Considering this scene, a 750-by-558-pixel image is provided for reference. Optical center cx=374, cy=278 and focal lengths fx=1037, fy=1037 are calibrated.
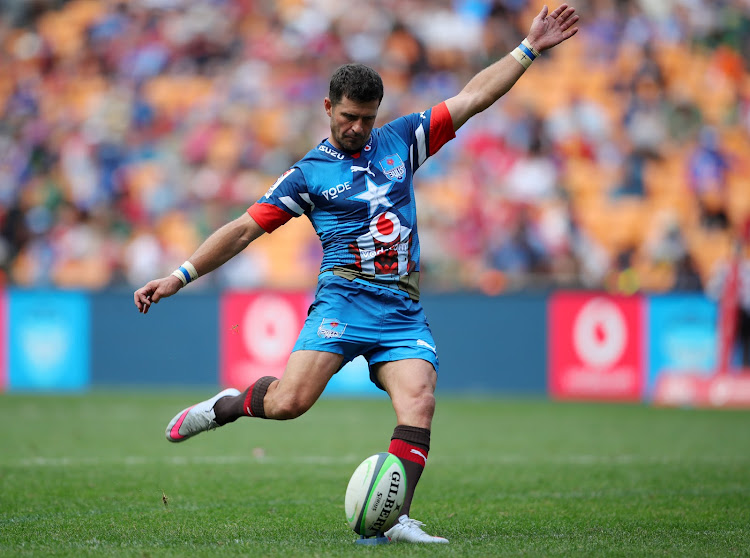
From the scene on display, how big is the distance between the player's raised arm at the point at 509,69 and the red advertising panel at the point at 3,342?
11.9m

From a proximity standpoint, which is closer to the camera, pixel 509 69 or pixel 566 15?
pixel 509 69

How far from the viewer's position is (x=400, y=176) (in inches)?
222

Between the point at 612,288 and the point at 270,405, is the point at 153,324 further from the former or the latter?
the point at 270,405

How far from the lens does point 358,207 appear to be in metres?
5.57

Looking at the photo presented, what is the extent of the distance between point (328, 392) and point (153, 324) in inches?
114

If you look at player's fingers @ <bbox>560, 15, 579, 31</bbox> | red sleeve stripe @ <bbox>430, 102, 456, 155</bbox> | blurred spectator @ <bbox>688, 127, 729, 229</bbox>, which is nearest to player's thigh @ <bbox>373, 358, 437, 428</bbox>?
red sleeve stripe @ <bbox>430, 102, 456, 155</bbox>

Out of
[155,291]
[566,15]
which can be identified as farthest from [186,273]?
[566,15]

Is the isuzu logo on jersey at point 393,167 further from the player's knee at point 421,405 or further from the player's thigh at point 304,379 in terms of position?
the player's knee at point 421,405

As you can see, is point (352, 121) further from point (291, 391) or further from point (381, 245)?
point (291, 391)

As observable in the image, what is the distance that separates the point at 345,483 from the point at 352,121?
3.08m

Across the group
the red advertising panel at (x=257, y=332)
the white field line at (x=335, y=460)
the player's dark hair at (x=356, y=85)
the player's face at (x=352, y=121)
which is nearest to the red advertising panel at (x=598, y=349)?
the red advertising panel at (x=257, y=332)

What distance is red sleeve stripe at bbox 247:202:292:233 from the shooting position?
5.58m

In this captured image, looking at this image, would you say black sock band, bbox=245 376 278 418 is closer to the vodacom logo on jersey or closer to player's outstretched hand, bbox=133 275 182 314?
player's outstretched hand, bbox=133 275 182 314

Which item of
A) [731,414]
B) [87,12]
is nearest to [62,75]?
[87,12]
